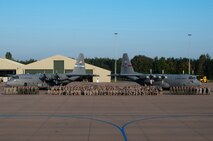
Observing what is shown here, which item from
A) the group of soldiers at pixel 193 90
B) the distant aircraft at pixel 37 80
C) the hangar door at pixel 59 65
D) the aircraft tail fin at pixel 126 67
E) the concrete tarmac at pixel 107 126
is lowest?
the concrete tarmac at pixel 107 126

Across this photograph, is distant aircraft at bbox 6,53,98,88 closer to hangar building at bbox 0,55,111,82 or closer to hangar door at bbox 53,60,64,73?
hangar door at bbox 53,60,64,73

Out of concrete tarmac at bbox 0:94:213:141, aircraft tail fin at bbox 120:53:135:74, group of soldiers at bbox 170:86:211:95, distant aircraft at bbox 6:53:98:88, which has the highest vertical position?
aircraft tail fin at bbox 120:53:135:74

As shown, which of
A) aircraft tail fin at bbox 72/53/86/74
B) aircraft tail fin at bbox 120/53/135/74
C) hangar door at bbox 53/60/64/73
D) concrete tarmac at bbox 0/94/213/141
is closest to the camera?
concrete tarmac at bbox 0/94/213/141

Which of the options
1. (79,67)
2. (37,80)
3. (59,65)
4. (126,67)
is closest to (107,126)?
(37,80)

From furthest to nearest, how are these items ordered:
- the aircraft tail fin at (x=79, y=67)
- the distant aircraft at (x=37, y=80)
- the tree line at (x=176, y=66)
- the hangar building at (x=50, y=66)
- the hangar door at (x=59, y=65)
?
the tree line at (x=176, y=66) → the hangar building at (x=50, y=66) → the hangar door at (x=59, y=65) → the aircraft tail fin at (x=79, y=67) → the distant aircraft at (x=37, y=80)

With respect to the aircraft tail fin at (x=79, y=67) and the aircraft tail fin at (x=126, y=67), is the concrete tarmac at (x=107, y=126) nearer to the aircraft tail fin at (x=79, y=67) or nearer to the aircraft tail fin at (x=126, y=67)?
the aircraft tail fin at (x=126, y=67)

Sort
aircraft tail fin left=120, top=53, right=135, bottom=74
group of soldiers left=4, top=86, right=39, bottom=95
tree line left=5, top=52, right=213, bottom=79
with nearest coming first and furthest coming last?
group of soldiers left=4, top=86, right=39, bottom=95, aircraft tail fin left=120, top=53, right=135, bottom=74, tree line left=5, top=52, right=213, bottom=79

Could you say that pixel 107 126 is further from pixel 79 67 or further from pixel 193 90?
pixel 79 67

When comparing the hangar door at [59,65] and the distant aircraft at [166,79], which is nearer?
the distant aircraft at [166,79]

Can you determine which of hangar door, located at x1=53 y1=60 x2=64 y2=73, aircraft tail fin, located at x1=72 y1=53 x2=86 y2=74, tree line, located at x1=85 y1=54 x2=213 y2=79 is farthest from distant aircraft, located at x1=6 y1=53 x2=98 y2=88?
tree line, located at x1=85 y1=54 x2=213 y2=79

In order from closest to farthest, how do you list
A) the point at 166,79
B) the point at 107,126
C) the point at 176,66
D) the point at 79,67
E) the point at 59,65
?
the point at 107,126 < the point at 166,79 < the point at 79,67 < the point at 59,65 < the point at 176,66

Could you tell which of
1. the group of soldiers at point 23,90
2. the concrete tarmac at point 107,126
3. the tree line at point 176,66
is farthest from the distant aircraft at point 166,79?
the tree line at point 176,66

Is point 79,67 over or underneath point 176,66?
underneath

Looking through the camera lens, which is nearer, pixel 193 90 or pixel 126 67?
pixel 193 90
